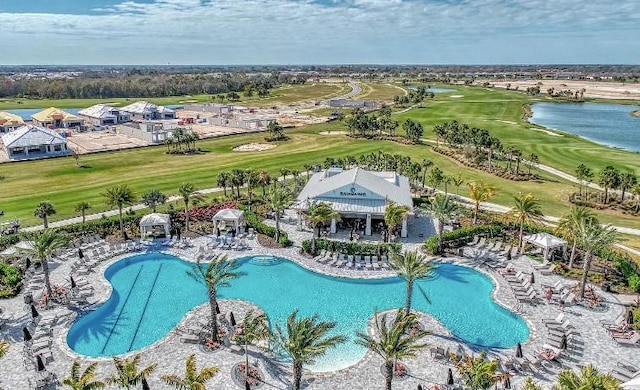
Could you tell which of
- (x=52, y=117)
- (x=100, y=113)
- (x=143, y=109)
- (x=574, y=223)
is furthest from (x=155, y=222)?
(x=143, y=109)

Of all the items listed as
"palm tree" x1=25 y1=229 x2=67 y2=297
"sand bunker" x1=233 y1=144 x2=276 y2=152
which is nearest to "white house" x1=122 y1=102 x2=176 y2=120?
"sand bunker" x1=233 y1=144 x2=276 y2=152

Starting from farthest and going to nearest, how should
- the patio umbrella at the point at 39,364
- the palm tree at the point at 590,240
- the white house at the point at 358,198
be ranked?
the white house at the point at 358,198 → the palm tree at the point at 590,240 → the patio umbrella at the point at 39,364

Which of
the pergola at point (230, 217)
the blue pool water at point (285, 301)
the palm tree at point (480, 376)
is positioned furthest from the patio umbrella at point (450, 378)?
the pergola at point (230, 217)

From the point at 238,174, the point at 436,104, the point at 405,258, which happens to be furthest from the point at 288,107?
the point at 405,258

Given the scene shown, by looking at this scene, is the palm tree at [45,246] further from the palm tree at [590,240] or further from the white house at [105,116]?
the white house at [105,116]

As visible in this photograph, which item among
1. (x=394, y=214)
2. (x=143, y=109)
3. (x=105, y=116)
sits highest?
(x=143, y=109)

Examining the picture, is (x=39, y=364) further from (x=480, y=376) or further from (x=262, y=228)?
(x=262, y=228)
